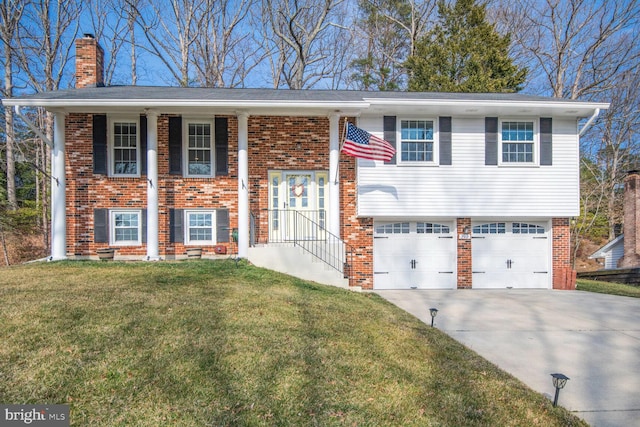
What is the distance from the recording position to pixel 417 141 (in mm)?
10281

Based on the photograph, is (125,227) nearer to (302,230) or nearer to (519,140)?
(302,230)

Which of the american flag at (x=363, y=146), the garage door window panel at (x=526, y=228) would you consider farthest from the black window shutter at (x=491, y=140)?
the american flag at (x=363, y=146)

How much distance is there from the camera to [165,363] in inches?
138

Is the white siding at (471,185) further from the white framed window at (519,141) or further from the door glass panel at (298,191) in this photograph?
the door glass panel at (298,191)

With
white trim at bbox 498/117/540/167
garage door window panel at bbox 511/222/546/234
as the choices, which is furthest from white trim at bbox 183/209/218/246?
garage door window panel at bbox 511/222/546/234

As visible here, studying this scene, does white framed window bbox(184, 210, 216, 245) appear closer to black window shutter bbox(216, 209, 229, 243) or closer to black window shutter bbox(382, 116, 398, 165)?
black window shutter bbox(216, 209, 229, 243)

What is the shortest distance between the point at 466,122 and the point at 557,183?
118 inches

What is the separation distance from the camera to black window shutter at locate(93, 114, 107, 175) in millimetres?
10016

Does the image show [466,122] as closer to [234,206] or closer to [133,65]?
[234,206]

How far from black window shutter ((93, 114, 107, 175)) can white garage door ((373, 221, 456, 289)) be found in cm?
751

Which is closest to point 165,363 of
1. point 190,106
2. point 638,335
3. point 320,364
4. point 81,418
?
point 81,418

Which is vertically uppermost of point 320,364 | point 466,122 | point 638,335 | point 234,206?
point 466,122

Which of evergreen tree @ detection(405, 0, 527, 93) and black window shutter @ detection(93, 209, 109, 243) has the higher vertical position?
evergreen tree @ detection(405, 0, 527, 93)

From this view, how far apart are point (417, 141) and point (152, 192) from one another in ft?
23.0
